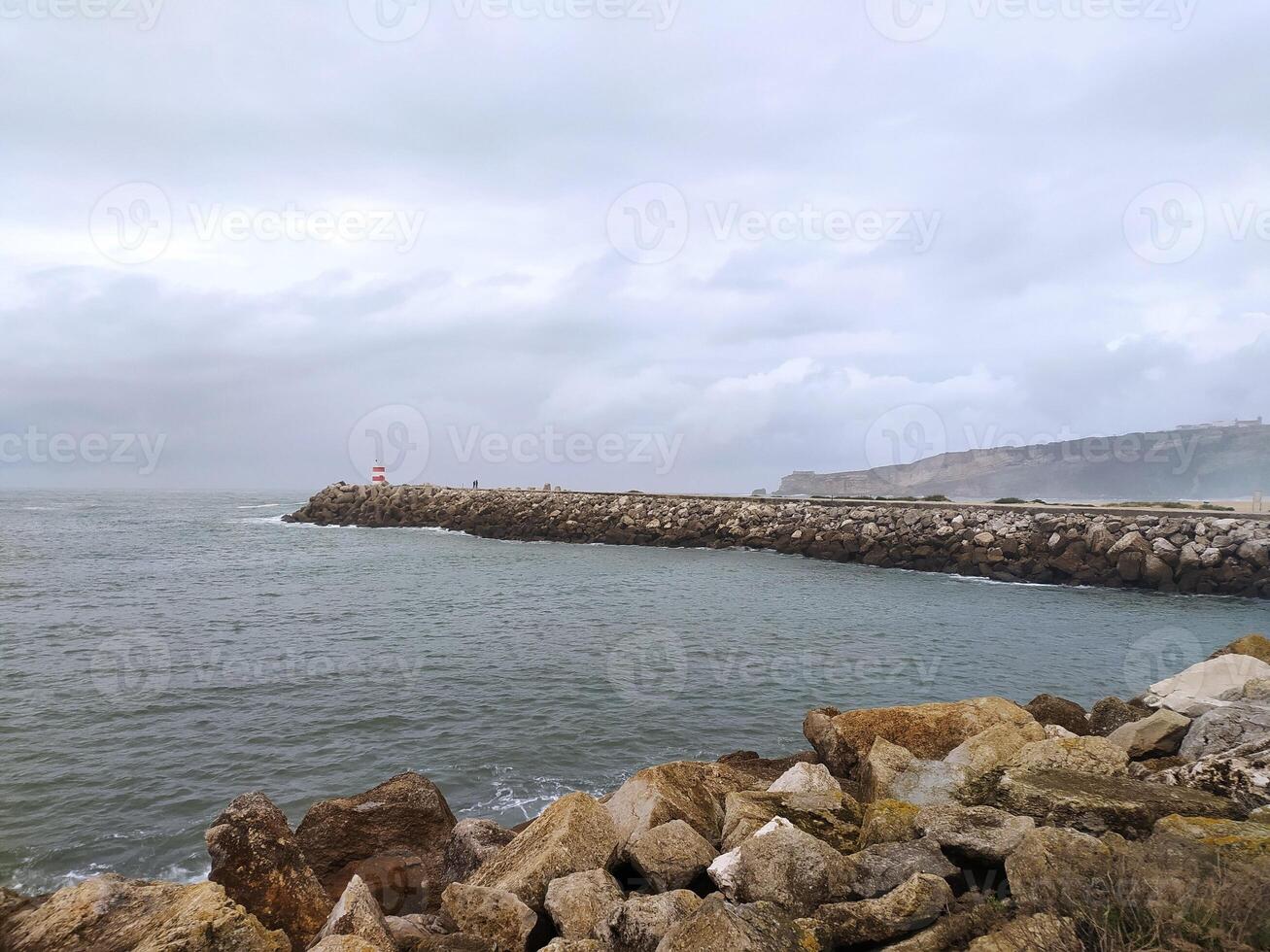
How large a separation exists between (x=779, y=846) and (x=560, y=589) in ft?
60.7

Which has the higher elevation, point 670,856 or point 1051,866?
point 1051,866

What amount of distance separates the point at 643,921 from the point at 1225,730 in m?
5.35

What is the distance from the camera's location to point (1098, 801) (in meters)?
4.40

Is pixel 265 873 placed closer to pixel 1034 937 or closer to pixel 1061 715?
pixel 1034 937

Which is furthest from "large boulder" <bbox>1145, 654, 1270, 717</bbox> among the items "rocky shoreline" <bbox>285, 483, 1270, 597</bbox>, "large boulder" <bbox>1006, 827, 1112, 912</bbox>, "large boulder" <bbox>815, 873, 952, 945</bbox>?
"rocky shoreline" <bbox>285, 483, 1270, 597</bbox>

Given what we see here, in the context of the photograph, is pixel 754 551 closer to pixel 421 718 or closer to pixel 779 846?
pixel 421 718

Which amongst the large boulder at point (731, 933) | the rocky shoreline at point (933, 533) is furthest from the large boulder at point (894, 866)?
the rocky shoreline at point (933, 533)

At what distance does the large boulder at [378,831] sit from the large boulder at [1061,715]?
22.0ft

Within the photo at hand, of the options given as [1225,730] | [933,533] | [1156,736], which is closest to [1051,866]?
[1225,730]

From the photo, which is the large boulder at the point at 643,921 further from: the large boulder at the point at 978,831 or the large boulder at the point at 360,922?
the large boulder at the point at 978,831

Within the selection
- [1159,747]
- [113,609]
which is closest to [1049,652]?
[1159,747]

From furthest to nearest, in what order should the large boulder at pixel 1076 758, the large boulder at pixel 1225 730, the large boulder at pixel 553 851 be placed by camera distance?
the large boulder at pixel 1225 730 → the large boulder at pixel 1076 758 → the large boulder at pixel 553 851

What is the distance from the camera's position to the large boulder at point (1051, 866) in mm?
Result: 3311

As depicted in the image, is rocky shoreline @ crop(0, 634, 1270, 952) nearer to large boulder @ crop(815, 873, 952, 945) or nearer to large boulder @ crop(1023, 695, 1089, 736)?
large boulder @ crop(815, 873, 952, 945)
